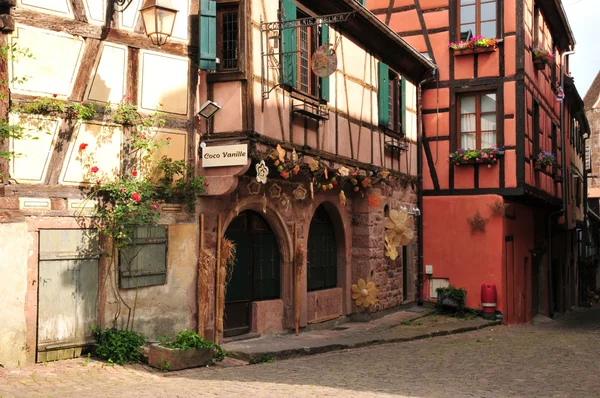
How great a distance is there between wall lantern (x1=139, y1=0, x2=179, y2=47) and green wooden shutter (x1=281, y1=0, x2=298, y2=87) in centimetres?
225

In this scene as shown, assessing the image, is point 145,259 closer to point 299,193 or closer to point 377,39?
point 299,193

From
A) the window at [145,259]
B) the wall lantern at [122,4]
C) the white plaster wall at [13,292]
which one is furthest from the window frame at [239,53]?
the white plaster wall at [13,292]

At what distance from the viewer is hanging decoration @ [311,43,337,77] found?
Answer: 993 cm

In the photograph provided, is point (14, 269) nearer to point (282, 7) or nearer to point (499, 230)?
point (282, 7)

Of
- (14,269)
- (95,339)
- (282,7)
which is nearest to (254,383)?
(95,339)

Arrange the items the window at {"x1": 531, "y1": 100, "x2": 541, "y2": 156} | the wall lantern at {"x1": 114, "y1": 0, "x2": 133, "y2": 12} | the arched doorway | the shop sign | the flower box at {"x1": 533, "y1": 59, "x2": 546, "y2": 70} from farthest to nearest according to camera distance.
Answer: the window at {"x1": 531, "y1": 100, "x2": 541, "y2": 156}, the flower box at {"x1": 533, "y1": 59, "x2": 546, "y2": 70}, the arched doorway, the shop sign, the wall lantern at {"x1": 114, "y1": 0, "x2": 133, "y2": 12}

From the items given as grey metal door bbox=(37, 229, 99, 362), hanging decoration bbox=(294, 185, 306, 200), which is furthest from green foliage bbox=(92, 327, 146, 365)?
hanging decoration bbox=(294, 185, 306, 200)

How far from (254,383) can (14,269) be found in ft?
8.93

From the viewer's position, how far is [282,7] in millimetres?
9977

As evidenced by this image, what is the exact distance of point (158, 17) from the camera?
7875mm

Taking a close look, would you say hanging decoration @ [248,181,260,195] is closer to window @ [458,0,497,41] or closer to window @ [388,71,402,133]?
window @ [388,71,402,133]

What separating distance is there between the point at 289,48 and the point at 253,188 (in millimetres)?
2050

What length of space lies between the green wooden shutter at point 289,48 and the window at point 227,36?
2.75 feet

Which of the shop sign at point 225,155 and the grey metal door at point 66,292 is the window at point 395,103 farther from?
the grey metal door at point 66,292
